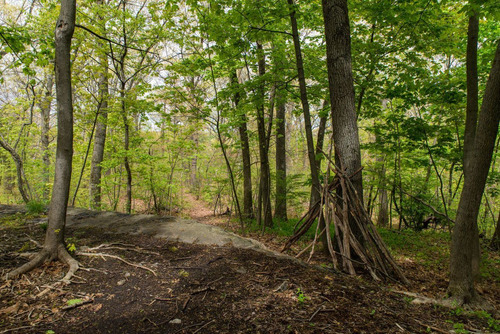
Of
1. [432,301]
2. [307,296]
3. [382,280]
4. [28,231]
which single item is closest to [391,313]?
[307,296]

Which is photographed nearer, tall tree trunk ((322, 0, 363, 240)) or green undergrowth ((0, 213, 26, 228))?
tall tree trunk ((322, 0, 363, 240))

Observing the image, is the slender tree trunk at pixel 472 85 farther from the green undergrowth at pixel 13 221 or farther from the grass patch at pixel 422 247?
the green undergrowth at pixel 13 221

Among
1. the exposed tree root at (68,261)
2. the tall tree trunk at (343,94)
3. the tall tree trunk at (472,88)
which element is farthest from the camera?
the tall tree trunk at (472,88)

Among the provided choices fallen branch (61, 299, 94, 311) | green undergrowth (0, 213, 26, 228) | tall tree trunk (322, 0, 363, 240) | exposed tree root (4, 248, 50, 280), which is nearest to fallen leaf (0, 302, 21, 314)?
fallen branch (61, 299, 94, 311)

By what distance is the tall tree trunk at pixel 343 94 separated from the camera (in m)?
4.00

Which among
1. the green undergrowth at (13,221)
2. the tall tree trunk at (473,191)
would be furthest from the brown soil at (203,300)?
the green undergrowth at (13,221)

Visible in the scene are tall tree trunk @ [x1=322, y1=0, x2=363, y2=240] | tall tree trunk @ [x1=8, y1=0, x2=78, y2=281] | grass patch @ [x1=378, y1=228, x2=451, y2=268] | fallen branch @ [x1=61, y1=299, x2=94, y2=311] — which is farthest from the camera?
grass patch @ [x1=378, y1=228, x2=451, y2=268]

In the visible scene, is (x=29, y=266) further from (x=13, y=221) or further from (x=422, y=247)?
(x=422, y=247)

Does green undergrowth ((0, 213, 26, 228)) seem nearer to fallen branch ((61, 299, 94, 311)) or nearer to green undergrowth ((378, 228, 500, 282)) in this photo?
Result: fallen branch ((61, 299, 94, 311))

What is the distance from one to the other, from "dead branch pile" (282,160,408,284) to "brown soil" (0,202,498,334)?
478 mm

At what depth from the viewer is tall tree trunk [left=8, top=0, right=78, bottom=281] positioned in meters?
3.12

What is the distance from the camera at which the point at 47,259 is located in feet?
10.1

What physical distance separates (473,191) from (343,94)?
2243 mm

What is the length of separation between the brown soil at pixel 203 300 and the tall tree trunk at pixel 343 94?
160cm
